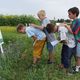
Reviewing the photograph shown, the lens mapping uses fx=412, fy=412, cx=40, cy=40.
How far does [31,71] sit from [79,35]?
131cm

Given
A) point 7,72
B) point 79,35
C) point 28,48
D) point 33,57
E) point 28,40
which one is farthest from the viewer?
point 28,40

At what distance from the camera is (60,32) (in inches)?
348

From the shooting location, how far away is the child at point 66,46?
8.83 metres

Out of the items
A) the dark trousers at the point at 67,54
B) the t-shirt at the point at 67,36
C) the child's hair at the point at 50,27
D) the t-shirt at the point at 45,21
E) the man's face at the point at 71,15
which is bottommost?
the dark trousers at the point at 67,54

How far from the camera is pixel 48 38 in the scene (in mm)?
9234

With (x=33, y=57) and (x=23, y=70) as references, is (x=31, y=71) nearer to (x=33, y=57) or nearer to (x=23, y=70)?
(x=23, y=70)

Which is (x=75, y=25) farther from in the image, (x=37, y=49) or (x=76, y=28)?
(x=37, y=49)

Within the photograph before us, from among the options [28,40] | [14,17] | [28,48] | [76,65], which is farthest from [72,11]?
[14,17]

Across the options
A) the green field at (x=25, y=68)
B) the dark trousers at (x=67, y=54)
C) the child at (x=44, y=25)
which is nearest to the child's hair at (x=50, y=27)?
the child at (x=44, y=25)

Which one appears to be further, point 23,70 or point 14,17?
point 14,17

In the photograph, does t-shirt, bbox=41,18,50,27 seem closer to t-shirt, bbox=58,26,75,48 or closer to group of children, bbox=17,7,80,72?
group of children, bbox=17,7,80,72

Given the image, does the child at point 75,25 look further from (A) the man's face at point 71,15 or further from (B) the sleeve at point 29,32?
(B) the sleeve at point 29,32

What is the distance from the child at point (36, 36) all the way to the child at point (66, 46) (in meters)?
0.37

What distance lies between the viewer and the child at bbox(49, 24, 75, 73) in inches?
348
